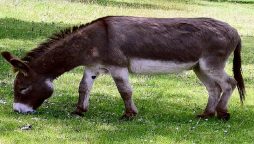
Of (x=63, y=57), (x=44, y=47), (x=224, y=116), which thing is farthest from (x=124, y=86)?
(x=224, y=116)

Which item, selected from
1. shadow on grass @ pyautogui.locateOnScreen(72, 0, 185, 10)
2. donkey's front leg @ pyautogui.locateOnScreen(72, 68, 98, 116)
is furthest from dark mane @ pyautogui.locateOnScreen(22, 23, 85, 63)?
shadow on grass @ pyautogui.locateOnScreen(72, 0, 185, 10)

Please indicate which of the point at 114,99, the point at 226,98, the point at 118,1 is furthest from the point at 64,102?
the point at 118,1

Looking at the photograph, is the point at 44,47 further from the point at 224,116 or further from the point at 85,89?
the point at 224,116

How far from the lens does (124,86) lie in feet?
36.8

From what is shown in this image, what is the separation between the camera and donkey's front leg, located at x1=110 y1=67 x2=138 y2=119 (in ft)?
36.4

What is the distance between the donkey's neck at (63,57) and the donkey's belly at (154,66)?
0.92 meters

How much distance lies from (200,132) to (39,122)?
2799mm

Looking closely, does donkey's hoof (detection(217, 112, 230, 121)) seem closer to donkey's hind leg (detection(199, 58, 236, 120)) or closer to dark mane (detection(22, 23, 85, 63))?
donkey's hind leg (detection(199, 58, 236, 120))

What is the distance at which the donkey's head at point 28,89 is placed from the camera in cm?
1111

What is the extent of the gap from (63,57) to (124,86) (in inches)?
50.1

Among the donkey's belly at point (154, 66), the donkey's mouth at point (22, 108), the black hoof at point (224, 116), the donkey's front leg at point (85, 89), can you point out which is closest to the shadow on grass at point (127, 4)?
the donkey's front leg at point (85, 89)

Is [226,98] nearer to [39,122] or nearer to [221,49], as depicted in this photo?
[221,49]

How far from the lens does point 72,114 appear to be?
38.0 feet

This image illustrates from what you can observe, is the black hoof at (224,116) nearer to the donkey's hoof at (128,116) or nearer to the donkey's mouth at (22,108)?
the donkey's hoof at (128,116)
